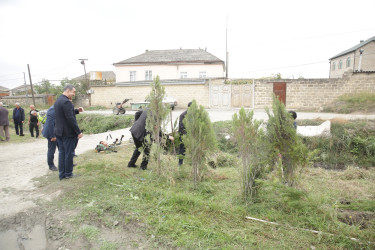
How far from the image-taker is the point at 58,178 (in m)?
5.21

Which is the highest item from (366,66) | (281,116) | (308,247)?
(366,66)

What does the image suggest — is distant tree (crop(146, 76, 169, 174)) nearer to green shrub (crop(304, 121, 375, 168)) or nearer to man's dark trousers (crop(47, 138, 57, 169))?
man's dark trousers (crop(47, 138, 57, 169))

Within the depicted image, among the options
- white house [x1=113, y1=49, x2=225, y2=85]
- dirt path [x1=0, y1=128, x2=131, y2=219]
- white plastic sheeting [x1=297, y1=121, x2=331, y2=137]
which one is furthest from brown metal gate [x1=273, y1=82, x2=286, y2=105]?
dirt path [x1=0, y1=128, x2=131, y2=219]

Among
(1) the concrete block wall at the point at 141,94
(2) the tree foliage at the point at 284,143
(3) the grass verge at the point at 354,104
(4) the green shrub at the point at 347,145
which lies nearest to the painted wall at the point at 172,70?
(1) the concrete block wall at the point at 141,94

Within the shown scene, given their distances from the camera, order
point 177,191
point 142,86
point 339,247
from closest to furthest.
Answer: point 339,247 → point 177,191 → point 142,86

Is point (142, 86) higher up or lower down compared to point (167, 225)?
higher up

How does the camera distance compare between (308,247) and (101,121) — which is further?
(101,121)

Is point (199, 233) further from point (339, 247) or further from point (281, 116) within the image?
point (281, 116)

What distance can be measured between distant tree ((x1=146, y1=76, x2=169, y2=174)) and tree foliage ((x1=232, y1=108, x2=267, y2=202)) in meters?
1.81

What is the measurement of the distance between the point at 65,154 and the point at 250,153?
12.5ft

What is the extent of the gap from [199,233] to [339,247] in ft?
5.49

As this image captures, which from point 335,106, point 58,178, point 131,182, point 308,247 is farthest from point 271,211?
point 335,106

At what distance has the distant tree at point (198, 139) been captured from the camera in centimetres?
447

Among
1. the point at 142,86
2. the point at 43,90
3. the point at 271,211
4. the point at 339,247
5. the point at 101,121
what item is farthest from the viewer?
the point at 43,90
